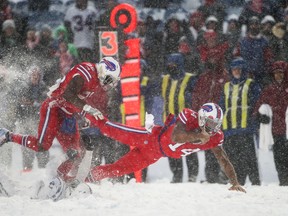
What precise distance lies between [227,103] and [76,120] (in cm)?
267

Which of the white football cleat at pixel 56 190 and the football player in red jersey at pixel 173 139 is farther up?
the football player in red jersey at pixel 173 139

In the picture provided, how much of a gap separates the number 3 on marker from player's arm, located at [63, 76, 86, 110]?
7.23 feet

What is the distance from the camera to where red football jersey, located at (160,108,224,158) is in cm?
710

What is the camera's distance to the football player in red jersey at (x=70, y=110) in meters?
6.92

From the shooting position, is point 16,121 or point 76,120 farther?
point 16,121

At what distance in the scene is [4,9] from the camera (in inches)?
500

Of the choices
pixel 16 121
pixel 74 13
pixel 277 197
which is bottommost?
pixel 277 197

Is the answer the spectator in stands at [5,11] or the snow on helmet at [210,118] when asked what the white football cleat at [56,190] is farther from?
the spectator in stands at [5,11]

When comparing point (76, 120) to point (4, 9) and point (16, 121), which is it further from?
point (4, 9)

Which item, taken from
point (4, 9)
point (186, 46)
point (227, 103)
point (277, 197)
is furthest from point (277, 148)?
point (4, 9)

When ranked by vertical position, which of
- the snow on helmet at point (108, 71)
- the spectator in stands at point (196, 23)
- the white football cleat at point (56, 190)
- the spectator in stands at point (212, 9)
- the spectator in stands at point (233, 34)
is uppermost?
the spectator in stands at point (212, 9)

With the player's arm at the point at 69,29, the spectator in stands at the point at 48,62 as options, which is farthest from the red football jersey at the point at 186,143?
the player's arm at the point at 69,29

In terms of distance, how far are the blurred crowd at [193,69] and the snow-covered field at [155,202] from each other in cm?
104

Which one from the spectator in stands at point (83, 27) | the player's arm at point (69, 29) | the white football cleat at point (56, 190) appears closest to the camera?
the white football cleat at point (56, 190)
